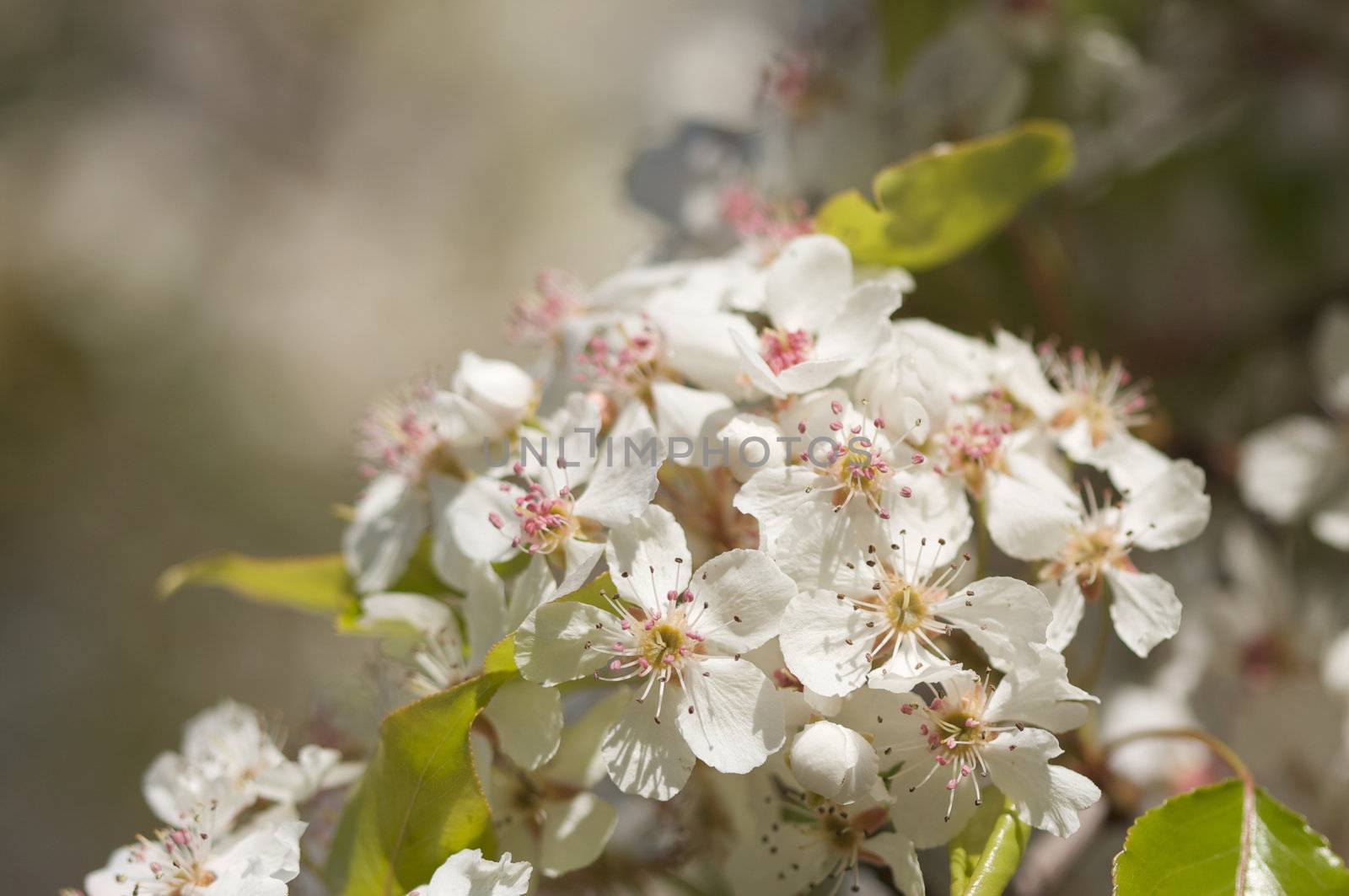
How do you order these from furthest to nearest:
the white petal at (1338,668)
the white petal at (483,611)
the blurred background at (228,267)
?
the blurred background at (228,267), the white petal at (1338,668), the white petal at (483,611)

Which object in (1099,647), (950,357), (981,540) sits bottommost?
(1099,647)

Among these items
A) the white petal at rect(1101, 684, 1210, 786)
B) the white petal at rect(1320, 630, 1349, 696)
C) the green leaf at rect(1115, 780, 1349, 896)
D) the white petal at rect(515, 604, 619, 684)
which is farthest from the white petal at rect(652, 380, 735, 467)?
the white petal at rect(1320, 630, 1349, 696)

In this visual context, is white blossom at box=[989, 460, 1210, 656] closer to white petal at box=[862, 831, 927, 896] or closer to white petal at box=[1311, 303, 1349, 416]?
white petal at box=[862, 831, 927, 896]

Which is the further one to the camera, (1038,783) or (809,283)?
(809,283)

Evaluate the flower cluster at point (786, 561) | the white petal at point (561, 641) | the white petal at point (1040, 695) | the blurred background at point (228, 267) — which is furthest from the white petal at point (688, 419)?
the blurred background at point (228, 267)

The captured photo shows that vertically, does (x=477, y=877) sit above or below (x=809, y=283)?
below

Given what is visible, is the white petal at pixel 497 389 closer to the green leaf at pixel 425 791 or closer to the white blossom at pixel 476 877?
the green leaf at pixel 425 791

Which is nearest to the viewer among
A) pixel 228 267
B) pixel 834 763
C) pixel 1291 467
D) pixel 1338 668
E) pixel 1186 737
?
pixel 834 763

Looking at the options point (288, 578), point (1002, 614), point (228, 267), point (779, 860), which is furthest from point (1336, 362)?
point (228, 267)

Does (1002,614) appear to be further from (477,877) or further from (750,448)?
(477,877)
